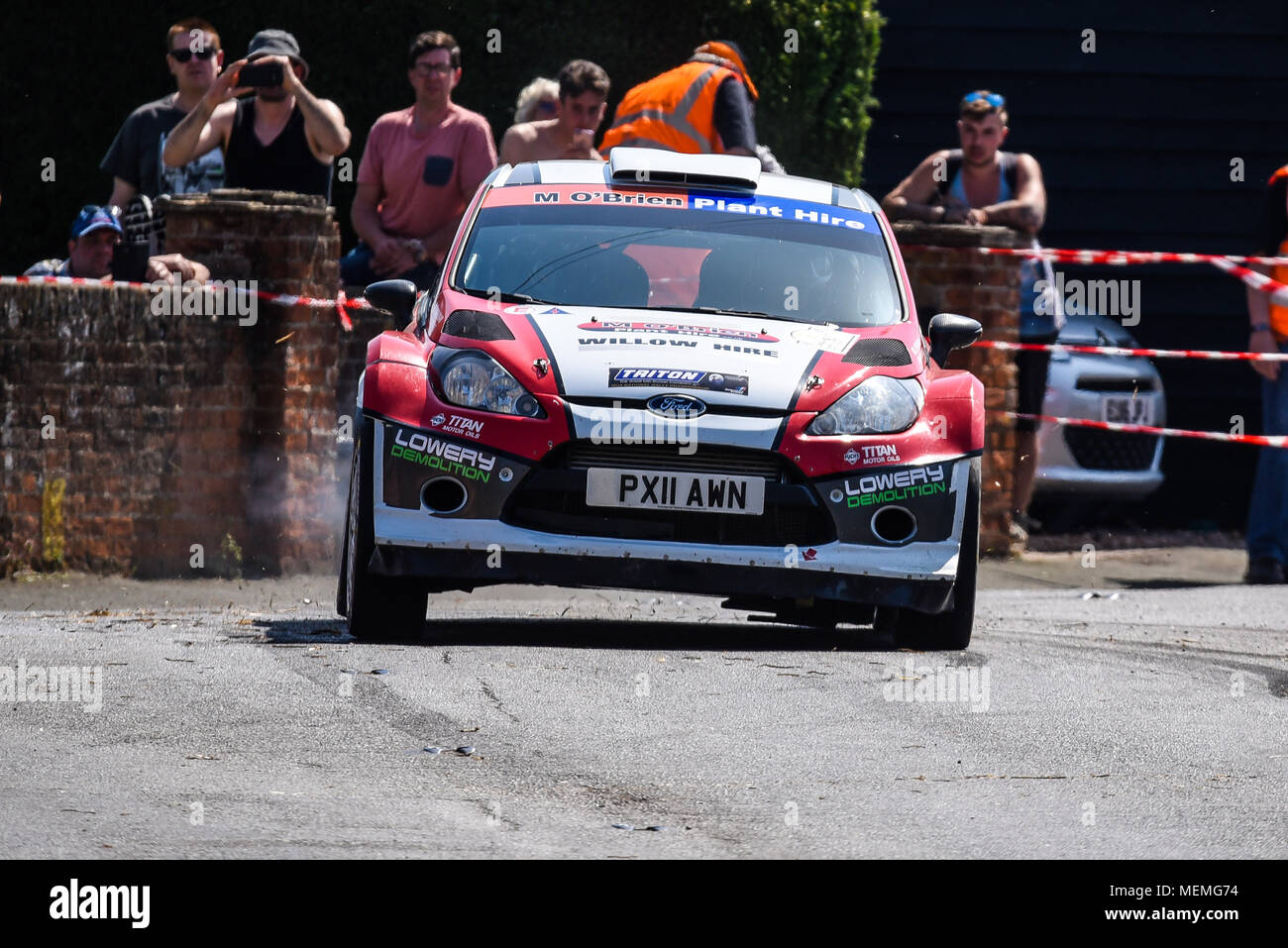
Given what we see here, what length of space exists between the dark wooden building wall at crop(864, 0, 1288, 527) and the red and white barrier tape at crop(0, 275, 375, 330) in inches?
219

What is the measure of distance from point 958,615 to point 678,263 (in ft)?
5.57

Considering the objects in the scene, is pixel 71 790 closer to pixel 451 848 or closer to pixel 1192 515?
Answer: pixel 451 848

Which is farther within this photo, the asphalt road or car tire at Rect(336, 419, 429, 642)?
car tire at Rect(336, 419, 429, 642)

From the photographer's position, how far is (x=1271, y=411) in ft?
42.0

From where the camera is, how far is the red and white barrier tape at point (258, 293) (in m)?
11.1

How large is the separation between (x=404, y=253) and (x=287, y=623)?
3402 mm

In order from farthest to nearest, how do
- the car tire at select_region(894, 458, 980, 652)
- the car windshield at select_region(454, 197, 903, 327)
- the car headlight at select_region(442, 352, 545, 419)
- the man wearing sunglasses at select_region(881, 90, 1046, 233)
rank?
the man wearing sunglasses at select_region(881, 90, 1046, 233)
the car windshield at select_region(454, 197, 903, 327)
the car tire at select_region(894, 458, 980, 652)
the car headlight at select_region(442, 352, 545, 419)

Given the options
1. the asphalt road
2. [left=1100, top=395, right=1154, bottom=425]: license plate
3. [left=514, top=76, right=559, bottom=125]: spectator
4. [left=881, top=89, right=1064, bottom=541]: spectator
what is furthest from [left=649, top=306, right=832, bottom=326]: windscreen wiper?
[left=1100, top=395, right=1154, bottom=425]: license plate

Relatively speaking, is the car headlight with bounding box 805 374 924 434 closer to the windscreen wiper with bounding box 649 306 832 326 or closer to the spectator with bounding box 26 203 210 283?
the windscreen wiper with bounding box 649 306 832 326

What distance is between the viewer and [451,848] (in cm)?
504

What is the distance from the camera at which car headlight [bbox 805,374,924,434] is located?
802cm

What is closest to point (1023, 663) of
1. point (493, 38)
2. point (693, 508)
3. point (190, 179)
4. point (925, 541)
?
point (925, 541)
